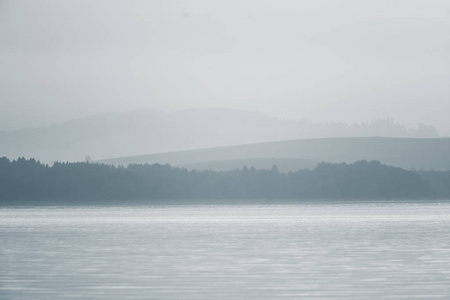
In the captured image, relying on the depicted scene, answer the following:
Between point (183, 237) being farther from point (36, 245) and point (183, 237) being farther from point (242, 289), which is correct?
point (242, 289)

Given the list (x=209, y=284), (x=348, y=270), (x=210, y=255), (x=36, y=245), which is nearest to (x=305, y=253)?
(x=210, y=255)

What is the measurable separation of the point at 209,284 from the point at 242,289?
1.67 metres

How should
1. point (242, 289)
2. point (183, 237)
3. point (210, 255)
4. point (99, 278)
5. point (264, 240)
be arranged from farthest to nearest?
point (183, 237), point (264, 240), point (210, 255), point (99, 278), point (242, 289)

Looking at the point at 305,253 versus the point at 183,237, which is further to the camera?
the point at 183,237

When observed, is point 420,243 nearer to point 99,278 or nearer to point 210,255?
point 210,255

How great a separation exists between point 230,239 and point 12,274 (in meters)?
23.1

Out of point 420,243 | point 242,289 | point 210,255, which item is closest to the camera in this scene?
point 242,289

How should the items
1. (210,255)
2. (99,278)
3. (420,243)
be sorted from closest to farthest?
(99,278) < (210,255) < (420,243)

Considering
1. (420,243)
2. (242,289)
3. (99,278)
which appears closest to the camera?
(242,289)

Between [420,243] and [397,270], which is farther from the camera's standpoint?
[420,243]

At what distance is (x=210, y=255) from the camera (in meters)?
43.4

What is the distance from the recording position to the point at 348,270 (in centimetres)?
3597

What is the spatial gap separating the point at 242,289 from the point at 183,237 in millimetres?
29428

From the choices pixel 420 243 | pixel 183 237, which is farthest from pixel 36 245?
pixel 420 243
